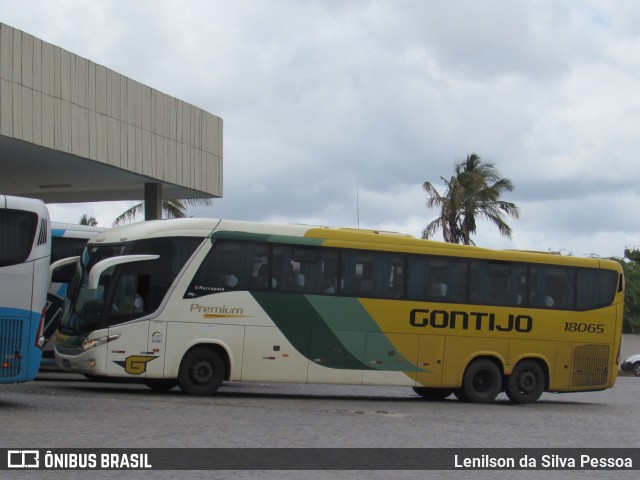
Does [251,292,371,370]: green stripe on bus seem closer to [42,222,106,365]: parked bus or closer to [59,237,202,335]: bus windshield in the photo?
[59,237,202,335]: bus windshield

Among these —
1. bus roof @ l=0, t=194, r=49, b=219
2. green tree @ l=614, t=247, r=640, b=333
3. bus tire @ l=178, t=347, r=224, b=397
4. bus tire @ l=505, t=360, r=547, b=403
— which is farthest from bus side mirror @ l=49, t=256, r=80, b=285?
green tree @ l=614, t=247, r=640, b=333

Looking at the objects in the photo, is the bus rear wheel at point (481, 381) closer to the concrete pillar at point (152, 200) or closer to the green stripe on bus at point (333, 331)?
the green stripe on bus at point (333, 331)

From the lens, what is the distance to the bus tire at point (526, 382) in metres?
22.6

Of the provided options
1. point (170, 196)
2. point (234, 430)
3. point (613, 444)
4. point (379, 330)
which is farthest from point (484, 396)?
point (170, 196)

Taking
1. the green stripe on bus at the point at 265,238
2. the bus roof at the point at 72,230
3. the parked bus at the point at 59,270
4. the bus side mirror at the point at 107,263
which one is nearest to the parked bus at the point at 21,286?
the bus side mirror at the point at 107,263

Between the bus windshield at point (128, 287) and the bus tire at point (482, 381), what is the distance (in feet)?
21.0

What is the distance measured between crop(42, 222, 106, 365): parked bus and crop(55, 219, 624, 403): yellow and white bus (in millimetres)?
2404

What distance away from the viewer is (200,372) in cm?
1973

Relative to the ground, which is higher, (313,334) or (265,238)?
(265,238)

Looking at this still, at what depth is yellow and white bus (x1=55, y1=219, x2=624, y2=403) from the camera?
19266 mm

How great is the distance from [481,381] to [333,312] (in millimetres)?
3794

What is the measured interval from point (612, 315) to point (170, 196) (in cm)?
1749

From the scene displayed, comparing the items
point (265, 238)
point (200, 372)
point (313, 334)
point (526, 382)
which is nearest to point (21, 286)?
point (200, 372)

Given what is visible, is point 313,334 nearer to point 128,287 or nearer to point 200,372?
point 200,372
